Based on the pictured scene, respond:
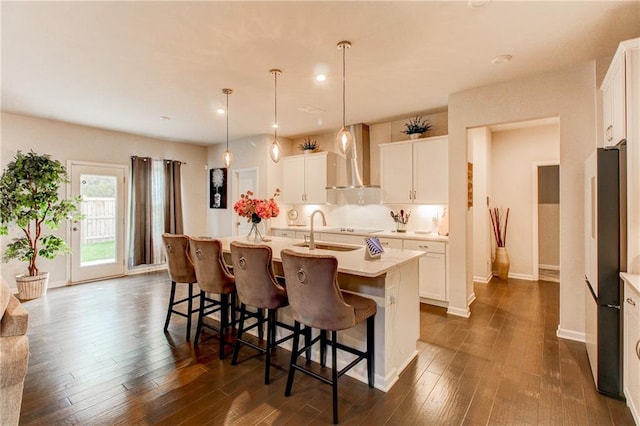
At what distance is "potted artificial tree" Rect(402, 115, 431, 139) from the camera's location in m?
4.67

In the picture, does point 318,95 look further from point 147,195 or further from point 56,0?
point 147,195

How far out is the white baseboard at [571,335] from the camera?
312 cm

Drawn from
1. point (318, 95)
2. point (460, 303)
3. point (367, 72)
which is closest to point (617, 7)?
point (367, 72)

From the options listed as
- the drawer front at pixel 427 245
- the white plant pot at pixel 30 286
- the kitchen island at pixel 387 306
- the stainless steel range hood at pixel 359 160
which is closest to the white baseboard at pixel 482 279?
the drawer front at pixel 427 245

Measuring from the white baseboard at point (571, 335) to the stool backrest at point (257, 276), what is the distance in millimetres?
2927

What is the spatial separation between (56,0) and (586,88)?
458 cm

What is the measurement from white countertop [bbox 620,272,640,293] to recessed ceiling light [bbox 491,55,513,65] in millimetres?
2082

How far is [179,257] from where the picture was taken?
3.23m

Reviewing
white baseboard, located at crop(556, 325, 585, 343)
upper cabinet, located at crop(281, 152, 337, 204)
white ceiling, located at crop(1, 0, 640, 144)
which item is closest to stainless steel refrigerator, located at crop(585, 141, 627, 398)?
white baseboard, located at crop(556, 325, 585, 343)

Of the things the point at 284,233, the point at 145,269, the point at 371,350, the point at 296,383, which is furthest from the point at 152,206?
the point at 371,350

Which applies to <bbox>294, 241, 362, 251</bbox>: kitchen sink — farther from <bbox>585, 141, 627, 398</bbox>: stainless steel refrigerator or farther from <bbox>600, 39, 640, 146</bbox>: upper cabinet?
<bbox>600, 39, 640, 146</bbox>: upper cabinet

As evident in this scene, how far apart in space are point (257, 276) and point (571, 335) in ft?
10.6

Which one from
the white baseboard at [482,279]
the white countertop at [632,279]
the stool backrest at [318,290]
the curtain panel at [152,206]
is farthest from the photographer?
the curtain panel at [152,206]

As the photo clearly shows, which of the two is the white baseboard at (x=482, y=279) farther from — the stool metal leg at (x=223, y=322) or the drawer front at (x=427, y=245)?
the stool metal leg at (x=223, y=322)
